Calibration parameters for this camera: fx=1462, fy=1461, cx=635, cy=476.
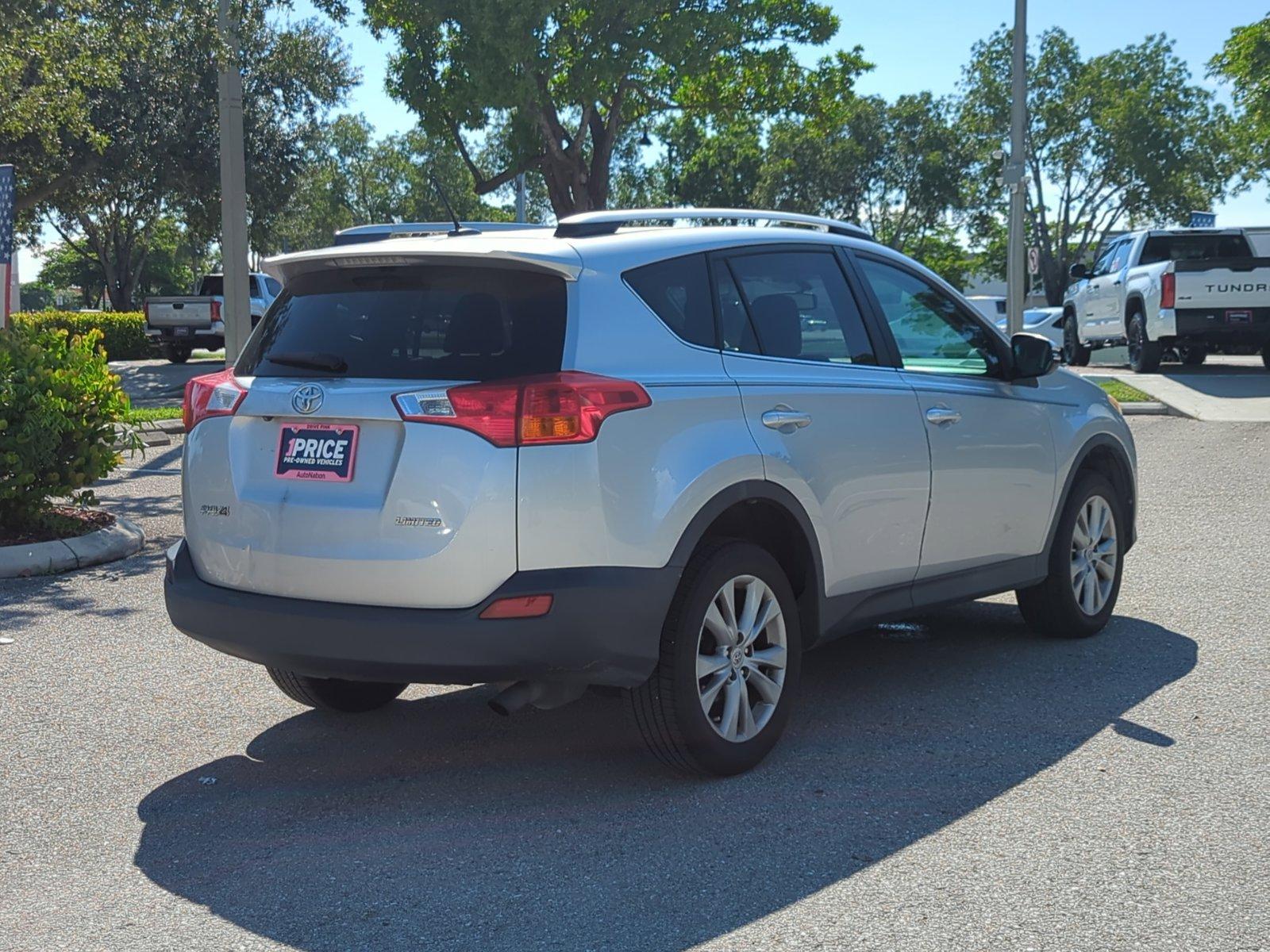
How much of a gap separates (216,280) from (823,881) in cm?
3291

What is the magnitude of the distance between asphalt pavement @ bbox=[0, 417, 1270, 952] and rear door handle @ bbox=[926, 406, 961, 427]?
43.2 inches

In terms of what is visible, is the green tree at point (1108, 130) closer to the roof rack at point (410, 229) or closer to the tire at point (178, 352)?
the tire at point (178, 352)

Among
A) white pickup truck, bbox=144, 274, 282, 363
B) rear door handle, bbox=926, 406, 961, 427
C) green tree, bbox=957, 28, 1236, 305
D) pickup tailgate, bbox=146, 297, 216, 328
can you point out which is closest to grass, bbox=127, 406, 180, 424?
rear door handle, bbox=926, 406, 961, 427

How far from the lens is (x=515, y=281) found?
446 cm

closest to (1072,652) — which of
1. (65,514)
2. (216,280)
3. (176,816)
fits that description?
(176,816)

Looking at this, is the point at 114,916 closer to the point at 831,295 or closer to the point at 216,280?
the point at 831,295

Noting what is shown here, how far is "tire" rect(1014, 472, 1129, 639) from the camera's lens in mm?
6602

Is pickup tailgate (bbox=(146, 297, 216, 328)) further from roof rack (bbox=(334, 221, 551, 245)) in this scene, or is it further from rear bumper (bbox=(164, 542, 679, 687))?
rear bumper (bbox=(164, 542, 679, 687))

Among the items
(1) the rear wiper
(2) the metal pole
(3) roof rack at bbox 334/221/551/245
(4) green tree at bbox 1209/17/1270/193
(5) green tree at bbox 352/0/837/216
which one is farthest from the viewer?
(4) green tree at bbox 1209/17/1270/193

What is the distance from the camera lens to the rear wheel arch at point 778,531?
15.4 feet

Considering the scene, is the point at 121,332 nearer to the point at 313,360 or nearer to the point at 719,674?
the point at 313,360

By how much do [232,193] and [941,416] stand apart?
11421 millimetres

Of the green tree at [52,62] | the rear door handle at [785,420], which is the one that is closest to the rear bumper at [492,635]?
the rear door handle at [785,420]

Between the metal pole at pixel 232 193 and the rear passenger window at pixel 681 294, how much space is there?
35.7ft
